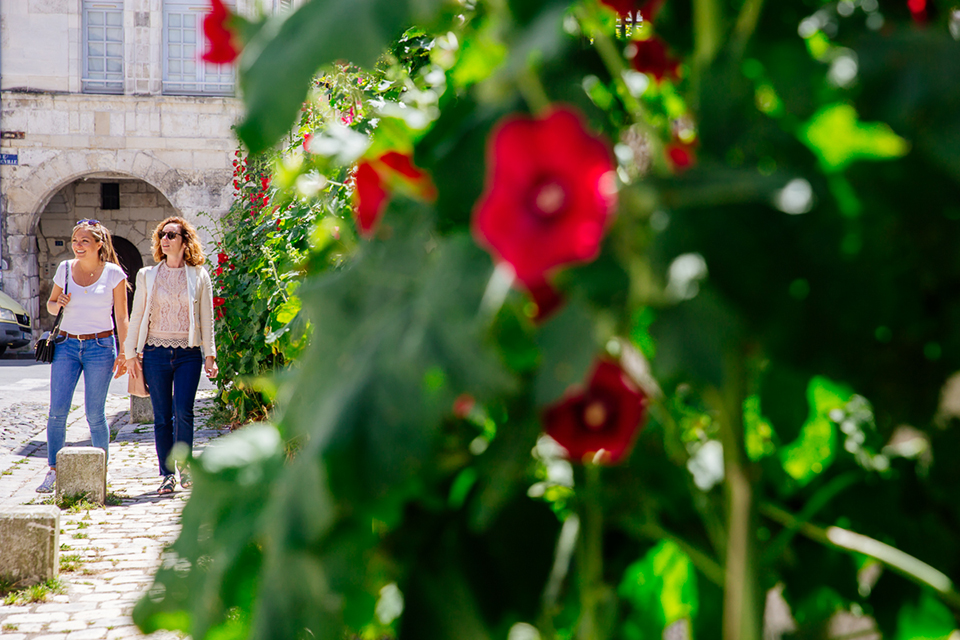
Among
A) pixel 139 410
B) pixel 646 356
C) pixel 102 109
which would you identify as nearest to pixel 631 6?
pixel 646 356

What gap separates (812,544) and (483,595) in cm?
33

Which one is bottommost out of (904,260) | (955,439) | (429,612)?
(429,612)

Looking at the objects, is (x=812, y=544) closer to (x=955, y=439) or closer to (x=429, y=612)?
(x=955, y=439)

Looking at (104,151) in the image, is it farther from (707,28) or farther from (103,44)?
(707,28)

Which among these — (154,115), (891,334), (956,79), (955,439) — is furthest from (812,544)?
(154,115)

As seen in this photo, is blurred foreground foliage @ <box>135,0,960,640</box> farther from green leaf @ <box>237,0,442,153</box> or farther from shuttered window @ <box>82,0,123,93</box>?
shuttered window @ <box>82,0,123,93</box>

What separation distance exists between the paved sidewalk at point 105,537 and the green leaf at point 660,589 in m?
1.03

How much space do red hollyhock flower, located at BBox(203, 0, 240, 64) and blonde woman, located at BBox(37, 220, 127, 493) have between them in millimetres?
5334

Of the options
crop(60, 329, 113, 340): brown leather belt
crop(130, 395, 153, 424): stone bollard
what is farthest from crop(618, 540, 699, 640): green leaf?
crop(130, 395, 153, 424): stone bollard

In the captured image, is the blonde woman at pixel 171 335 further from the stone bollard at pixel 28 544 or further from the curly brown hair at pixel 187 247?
the stone bollard at pixel 28 544

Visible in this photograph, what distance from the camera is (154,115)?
1681 centimetres

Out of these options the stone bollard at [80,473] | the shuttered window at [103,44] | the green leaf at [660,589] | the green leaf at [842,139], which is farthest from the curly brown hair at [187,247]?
the shuttered window at [103,44]

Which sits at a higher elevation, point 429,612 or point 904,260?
point 904,260

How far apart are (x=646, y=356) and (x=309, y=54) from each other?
0.36 m
